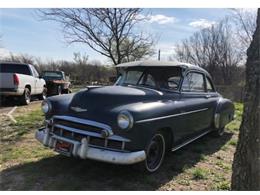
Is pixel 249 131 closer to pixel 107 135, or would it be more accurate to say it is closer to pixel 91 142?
pixel 107 135

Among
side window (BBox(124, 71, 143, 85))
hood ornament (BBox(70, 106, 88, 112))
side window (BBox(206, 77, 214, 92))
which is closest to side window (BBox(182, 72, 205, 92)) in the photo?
side window (BBox(206, 77, 214, 92))

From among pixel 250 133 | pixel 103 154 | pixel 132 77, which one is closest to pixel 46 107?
pixel 103 154

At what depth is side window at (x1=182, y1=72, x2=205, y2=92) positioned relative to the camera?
5.89 m

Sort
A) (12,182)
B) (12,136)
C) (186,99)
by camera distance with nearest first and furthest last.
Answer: (12,182), (186,99), (12,136)

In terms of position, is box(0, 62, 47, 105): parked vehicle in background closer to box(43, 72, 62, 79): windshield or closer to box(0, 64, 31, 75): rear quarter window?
box(0, 64, 31, 75): rear quarter window

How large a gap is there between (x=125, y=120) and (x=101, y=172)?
1020 millimetres

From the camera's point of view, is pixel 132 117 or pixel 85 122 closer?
pixel 132 117

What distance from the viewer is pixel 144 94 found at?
4.86m

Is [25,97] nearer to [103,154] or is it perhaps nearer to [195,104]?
[195,104]

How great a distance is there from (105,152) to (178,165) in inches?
63.5

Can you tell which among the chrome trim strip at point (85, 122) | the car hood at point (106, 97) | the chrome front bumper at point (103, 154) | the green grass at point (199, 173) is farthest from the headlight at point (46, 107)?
the green grass at point (199, 173)

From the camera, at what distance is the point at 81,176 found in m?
4.46

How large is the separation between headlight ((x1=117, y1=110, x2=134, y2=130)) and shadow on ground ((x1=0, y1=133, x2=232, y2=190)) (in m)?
0.76
